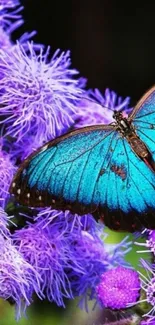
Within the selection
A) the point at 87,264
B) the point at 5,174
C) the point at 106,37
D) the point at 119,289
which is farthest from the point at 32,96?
the point at 106,37

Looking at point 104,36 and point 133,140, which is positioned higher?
point 104,36

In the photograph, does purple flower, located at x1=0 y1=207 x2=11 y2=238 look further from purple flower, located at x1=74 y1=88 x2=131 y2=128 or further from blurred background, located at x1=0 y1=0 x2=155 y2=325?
blurred background, located at x1=0 y1=0 x2=155 y2=325

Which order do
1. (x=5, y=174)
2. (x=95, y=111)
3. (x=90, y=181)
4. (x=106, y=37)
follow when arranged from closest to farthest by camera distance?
(x=90, y=181), (x=5, y=174), (x=95, y=111), (x=106, y=37)

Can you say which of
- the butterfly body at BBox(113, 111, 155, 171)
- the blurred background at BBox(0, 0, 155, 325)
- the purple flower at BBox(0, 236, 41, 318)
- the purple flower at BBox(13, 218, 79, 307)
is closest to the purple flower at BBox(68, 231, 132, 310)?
the purple flower at BBox(13, 218, 79, 307)

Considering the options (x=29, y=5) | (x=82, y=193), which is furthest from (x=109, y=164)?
(x=29, y=5)

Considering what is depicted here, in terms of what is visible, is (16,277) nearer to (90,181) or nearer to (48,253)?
(48,253)

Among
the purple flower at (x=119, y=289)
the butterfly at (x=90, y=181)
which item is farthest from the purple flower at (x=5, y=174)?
the purple flower at (x=119, y=289)

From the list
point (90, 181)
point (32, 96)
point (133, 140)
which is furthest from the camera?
point (32, 96)
